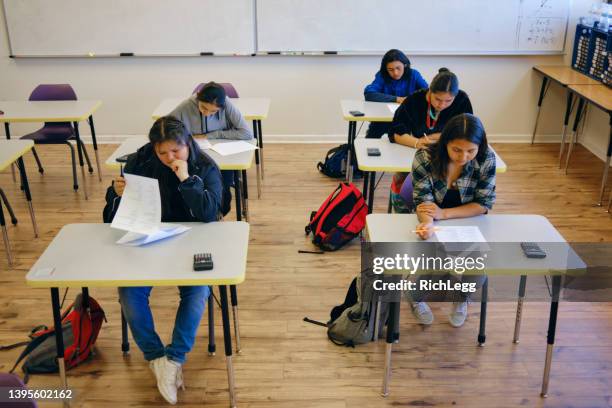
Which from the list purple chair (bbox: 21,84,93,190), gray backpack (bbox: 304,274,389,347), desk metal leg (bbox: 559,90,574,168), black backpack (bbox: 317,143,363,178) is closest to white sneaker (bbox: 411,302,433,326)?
gray backpack (bbox: 304,274,389,347)

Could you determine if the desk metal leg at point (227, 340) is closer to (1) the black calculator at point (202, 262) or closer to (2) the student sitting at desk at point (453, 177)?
(1) the black calculator at point (202, 262)

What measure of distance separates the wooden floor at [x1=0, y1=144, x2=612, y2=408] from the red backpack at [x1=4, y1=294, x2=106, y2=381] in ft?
0.18

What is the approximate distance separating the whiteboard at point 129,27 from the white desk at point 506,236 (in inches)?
137

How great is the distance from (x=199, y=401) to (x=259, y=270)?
1185 millimetres

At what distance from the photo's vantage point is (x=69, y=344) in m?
3.02

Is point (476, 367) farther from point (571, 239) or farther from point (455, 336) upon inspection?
point (571, 239)

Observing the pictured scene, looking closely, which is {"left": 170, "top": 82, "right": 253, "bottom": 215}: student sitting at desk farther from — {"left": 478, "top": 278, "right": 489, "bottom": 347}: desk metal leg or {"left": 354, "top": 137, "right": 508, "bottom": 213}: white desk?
{"left": 478, "top": 278, "right": 489, "bottom": 347}: desk metal leg

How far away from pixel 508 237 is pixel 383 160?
3.60ft

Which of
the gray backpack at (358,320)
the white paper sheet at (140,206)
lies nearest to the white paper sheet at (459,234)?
the gray backpack at (358,320)

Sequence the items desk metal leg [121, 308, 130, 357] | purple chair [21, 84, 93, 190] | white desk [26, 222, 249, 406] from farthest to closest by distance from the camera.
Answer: purple chair [21, 84, 93, 190] < desk metal leg [121, 308, 130, 357] < white desk [26, 222, 249, 406]

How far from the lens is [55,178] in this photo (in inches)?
211

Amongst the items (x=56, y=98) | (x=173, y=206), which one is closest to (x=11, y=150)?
(x=56, y=98)

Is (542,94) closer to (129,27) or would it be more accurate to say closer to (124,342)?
(129,27)

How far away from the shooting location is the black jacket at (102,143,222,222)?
2.85 meters
